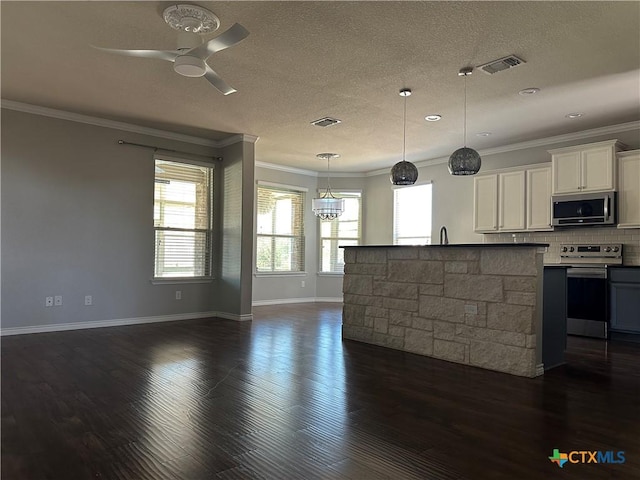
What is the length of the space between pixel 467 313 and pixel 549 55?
2406 millimetres

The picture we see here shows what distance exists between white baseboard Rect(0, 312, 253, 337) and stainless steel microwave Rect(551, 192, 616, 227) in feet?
15.2

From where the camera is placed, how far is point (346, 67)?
418 cm

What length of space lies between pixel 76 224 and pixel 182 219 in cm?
A: 148

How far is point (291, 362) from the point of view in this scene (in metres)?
4.07

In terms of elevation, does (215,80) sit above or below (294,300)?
above

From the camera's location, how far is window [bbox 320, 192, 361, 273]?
950 centimetres

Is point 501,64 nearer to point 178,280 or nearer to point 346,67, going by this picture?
point 346,67

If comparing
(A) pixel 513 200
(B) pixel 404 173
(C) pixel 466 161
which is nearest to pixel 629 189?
(A) pixel 513 200

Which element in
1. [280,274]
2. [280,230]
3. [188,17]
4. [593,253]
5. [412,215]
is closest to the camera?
[188,17]

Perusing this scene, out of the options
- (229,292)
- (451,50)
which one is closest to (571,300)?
(451,50)

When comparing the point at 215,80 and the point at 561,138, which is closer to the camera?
Result: the point at 215,80

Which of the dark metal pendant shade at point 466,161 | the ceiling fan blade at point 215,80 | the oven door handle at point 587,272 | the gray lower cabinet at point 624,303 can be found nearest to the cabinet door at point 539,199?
the oven door handle at point 587,272

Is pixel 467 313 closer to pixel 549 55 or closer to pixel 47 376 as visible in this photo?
pixel 549 55

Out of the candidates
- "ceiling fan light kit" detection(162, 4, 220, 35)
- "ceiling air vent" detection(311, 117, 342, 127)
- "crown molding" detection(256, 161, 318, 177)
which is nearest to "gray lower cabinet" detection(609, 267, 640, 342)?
"ceiling air vent" detection(311, 117, 342, 127)
